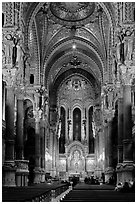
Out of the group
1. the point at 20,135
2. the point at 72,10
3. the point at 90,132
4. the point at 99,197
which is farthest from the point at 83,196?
the point at 90,132

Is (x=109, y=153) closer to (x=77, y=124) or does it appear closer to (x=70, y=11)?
(x=70, y=11)

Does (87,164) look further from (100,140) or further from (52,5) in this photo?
(52,5)

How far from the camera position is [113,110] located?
1141 inches

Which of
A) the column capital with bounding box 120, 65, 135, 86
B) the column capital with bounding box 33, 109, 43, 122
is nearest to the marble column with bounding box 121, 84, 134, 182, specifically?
the column capital with bounding box 120, 65, 135, 86

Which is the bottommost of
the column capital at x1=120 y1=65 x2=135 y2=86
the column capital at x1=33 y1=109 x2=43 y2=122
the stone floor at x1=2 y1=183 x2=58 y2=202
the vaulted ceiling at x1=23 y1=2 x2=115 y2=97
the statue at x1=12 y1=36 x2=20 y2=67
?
the stone floor at x1=2 y1=183 x2=58 y2=202

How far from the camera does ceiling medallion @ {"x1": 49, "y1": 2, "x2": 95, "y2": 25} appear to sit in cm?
2877

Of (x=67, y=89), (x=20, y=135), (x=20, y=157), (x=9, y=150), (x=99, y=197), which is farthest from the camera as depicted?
(x=67, y=89)

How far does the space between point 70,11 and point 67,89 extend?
18.7 metres

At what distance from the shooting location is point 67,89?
47.6 meters

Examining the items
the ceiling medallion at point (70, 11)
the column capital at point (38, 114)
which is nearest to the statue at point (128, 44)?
the ceiling medallion at point (70, 11)

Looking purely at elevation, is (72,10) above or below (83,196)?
above

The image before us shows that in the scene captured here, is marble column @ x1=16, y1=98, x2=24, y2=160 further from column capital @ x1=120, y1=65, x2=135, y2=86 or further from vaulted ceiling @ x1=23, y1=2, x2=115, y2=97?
column capital @ x1=120, y1=65, x2=135, y2=86

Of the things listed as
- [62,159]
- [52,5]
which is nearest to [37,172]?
[52,5]

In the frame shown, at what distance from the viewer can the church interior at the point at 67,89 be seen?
18656mm
